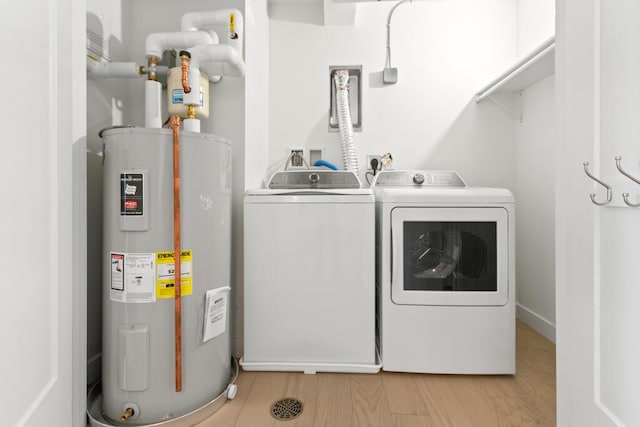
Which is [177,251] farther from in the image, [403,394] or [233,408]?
[403,394]

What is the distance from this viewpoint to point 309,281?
1.50 meters

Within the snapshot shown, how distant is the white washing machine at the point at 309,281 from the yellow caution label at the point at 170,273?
1.25 feet

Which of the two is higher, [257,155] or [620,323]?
[257,155]

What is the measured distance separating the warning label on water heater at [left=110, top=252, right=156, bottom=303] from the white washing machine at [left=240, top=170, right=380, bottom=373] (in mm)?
482

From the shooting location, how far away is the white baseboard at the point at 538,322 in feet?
5.99

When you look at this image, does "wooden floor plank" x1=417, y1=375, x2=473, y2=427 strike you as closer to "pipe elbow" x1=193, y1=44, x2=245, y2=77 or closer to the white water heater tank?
the white water heater tank

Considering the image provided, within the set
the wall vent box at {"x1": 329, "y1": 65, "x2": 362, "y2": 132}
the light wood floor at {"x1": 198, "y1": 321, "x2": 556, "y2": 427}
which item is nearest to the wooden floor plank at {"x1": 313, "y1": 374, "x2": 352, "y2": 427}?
the light wood floor at {"x1": 198, "y1": 321, "x2": 556, "y2": 427}

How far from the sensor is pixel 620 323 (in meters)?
0.73

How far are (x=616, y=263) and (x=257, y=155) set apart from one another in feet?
5.63

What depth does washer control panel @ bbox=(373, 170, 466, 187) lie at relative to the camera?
1.99 metres

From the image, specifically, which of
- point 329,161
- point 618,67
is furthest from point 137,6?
point 618,67

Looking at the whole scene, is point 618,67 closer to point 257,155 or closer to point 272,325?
point 272,325

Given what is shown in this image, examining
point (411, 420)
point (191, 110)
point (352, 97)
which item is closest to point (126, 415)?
point (411, 420)

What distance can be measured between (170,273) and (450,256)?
1249 millimetres
